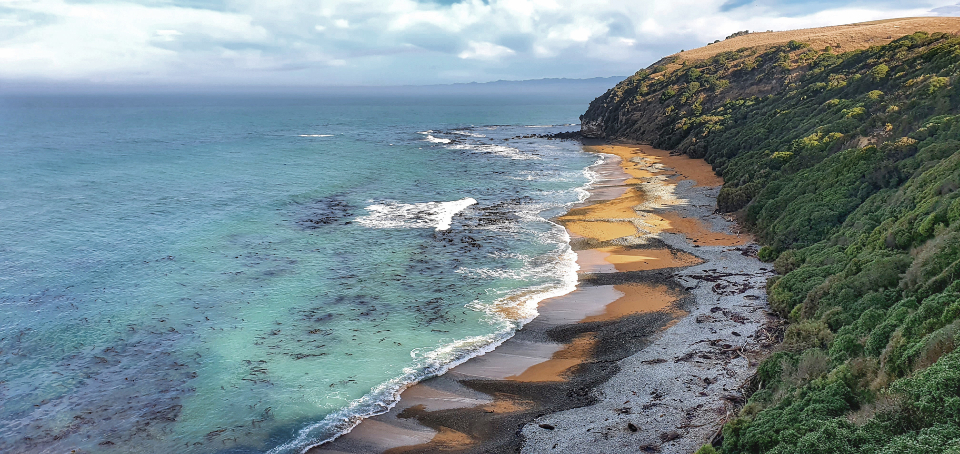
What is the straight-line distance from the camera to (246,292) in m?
24.9

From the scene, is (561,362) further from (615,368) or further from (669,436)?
(669,436)

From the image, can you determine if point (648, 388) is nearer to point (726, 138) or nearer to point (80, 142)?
point (726, 138)

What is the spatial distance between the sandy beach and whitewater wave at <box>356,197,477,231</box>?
10.7 metres

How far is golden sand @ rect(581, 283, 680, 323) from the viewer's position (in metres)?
21.3

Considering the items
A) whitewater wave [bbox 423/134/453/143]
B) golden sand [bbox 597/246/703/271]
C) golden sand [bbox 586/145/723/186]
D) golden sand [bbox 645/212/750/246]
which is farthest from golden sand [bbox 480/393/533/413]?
whitewater wave [bbox 423/134/453/143]

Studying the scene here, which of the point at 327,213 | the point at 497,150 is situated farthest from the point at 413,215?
the point at 497,150

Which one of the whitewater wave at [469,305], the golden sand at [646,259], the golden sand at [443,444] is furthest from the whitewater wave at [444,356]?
the golden sand at [646,259]

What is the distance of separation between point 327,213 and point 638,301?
77.4ft

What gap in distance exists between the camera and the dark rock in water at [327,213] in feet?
120

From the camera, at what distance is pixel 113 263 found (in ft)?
93.8

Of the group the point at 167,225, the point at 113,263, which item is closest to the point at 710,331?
the point at 113,263

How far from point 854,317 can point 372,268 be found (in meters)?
19.3

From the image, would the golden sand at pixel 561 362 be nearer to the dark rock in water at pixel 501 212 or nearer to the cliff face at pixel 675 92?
the dark rock in water at pixel 501 212

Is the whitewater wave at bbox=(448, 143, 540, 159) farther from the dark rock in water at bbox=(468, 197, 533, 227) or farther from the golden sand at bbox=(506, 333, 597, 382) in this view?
the golden sand at bbox=(506, 333, 597, 382)
